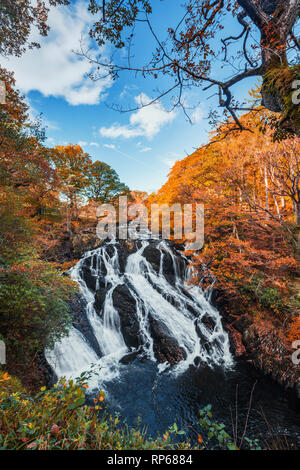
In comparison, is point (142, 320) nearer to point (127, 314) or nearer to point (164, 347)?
point (127, 314)

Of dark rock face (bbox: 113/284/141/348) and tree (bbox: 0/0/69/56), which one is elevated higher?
tree (bbox: 0/0/69/56)

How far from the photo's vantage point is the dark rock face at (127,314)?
7895mm

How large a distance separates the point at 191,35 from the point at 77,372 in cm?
939

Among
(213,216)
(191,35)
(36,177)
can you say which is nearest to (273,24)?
(191,35)

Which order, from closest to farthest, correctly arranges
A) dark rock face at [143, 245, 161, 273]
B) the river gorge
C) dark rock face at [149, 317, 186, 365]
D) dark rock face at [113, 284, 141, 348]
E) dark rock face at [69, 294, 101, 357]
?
the river gorge, dark rock face at [149, 317, 186, 365], dark rock face at [69, 294, 101, 357], dark rock face at [113, 284, 141, 348], dark rock face at [143, 245, 161, 273]

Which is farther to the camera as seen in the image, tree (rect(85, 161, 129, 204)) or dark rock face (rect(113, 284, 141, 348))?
tree (rect(85, 161, 129, 204))

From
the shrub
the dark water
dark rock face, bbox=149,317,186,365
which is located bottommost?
the dark water

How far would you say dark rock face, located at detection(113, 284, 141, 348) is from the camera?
25.9 feet

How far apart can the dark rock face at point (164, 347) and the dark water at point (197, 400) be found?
23.4 inches

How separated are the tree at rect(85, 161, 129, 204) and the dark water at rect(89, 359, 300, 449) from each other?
760 inches

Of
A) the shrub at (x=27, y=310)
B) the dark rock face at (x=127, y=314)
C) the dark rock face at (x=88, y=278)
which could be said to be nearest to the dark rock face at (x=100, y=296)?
the dark rock face at (x=88, y=278)

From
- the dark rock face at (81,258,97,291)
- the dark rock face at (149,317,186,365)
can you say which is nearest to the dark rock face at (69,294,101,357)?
the dark rock face at (81,258,97,291)

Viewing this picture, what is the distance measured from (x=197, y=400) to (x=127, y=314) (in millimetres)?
4320

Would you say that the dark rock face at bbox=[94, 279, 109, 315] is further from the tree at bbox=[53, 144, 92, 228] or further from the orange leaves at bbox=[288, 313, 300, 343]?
the tree at bbox=[53, 144, 92, 228]
